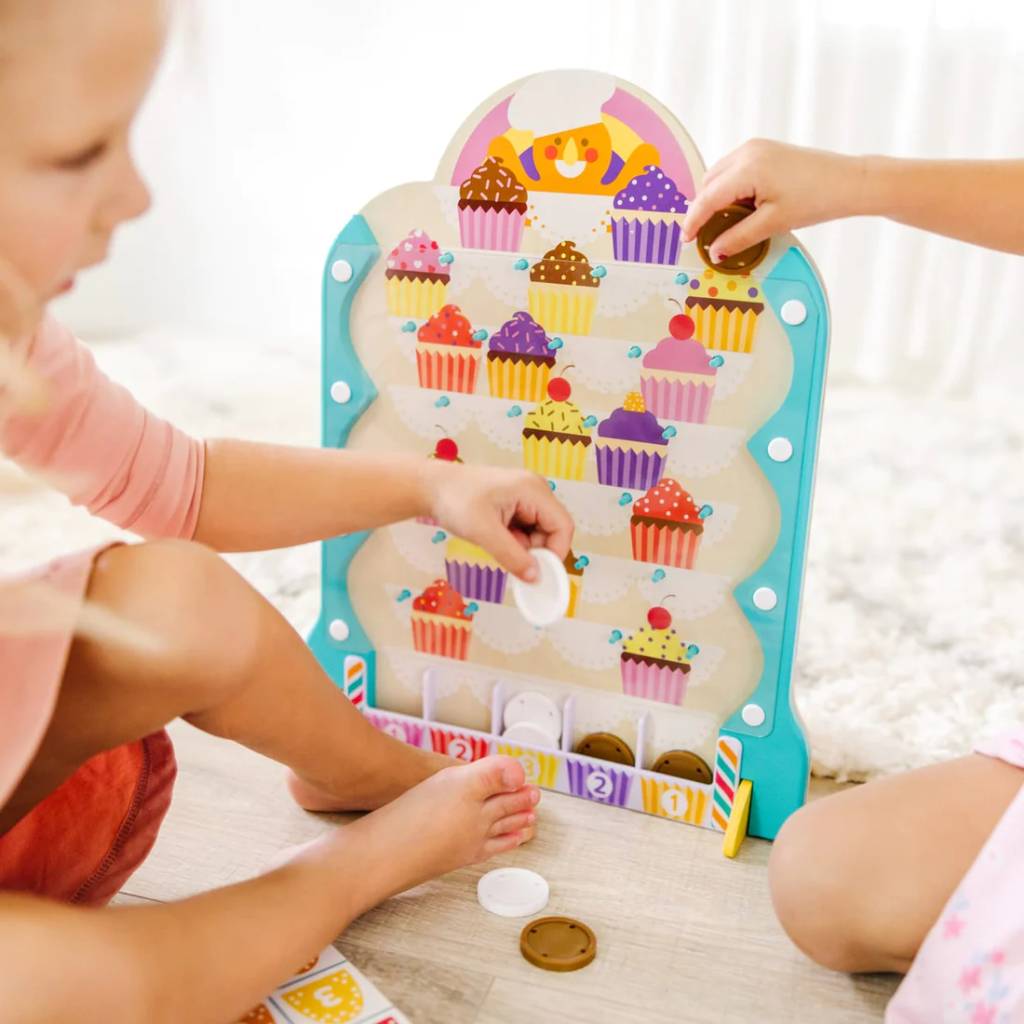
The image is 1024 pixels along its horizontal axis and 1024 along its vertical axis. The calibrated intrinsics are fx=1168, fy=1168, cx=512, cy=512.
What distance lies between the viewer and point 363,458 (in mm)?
859

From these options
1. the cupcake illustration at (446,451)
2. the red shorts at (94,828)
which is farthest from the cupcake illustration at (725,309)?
the red shorts at (94,828)

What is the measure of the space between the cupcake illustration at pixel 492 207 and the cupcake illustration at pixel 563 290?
0.03 m

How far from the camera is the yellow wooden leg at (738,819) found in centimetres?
83

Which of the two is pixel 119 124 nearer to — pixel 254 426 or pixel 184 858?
pixel 184 858

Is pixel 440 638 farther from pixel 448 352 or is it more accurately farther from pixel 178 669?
pixel 178 669

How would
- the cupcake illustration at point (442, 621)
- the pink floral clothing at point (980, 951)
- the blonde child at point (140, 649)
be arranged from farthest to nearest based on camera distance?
the cupcake illustration at point (442, 621) → the pink floral clothing at point (980, 951) → the blonde child at point (140, 649)

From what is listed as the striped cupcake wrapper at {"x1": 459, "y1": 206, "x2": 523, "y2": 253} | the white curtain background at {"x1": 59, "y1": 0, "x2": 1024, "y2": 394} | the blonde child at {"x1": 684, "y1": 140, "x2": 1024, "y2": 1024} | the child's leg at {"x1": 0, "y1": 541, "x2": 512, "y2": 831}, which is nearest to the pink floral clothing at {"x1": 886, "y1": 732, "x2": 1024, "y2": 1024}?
the blonde child at {"x1": 684, "y1": 140, "x2": 1024, "y2": 1024}

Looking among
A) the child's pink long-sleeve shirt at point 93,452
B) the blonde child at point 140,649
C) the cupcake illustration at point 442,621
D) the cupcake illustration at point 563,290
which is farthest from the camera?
the cupcake illustration at point 442,621

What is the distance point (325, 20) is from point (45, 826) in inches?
67.6

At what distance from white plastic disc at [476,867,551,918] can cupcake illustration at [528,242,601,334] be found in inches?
15.1

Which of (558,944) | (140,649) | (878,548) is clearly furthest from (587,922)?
(878,548)

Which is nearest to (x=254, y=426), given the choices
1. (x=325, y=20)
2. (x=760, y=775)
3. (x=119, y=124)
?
(x=325, y=20)

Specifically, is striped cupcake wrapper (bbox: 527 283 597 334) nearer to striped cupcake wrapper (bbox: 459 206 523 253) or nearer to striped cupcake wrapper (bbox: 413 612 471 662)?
striped cupcake wrapper (bbox: 459 206 523 253)

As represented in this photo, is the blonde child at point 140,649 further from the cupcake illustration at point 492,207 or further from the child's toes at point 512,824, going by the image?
the cupcake illustration at point 492,207
